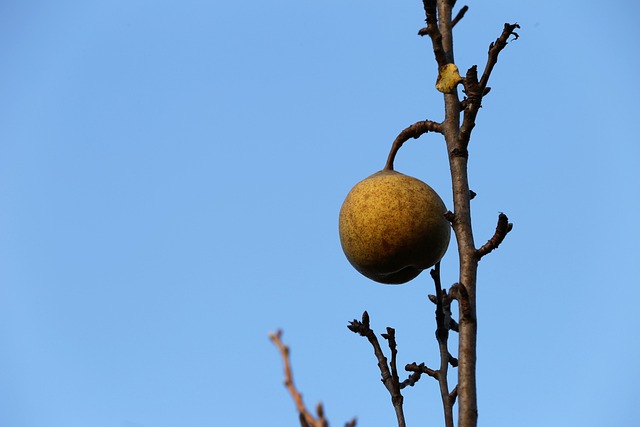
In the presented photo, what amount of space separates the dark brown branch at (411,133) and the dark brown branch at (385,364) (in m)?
0.99

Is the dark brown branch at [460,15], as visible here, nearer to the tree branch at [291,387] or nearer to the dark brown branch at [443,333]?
the dark brown branch at [443,333]

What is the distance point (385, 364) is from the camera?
3996 mm

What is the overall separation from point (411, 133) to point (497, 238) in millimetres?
1196

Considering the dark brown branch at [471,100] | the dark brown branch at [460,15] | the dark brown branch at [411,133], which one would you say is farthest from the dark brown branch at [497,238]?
the dark brown branch at [460,15]

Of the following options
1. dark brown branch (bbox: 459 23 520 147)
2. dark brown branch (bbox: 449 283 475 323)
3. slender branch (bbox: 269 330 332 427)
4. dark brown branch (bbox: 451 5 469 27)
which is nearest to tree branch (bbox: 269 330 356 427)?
→ slender branch (bbox: 269 330 332 427)

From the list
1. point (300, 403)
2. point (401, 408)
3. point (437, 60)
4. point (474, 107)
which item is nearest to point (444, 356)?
point (401, 408)

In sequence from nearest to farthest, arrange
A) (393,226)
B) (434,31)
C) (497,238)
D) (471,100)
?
(497,238) → (471,100) → (434,31) → (393,226)

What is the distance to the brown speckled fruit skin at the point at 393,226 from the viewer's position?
13.6 ft

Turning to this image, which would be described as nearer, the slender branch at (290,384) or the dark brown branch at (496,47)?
the slender branch at (290,384)

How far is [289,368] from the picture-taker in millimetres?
1744

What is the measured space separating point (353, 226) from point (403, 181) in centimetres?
36

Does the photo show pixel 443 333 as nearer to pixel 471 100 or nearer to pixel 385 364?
pixel 385 364

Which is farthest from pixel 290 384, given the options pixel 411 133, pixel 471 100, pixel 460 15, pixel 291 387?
pixel 460 15

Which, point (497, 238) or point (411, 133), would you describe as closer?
point (497, 238)
